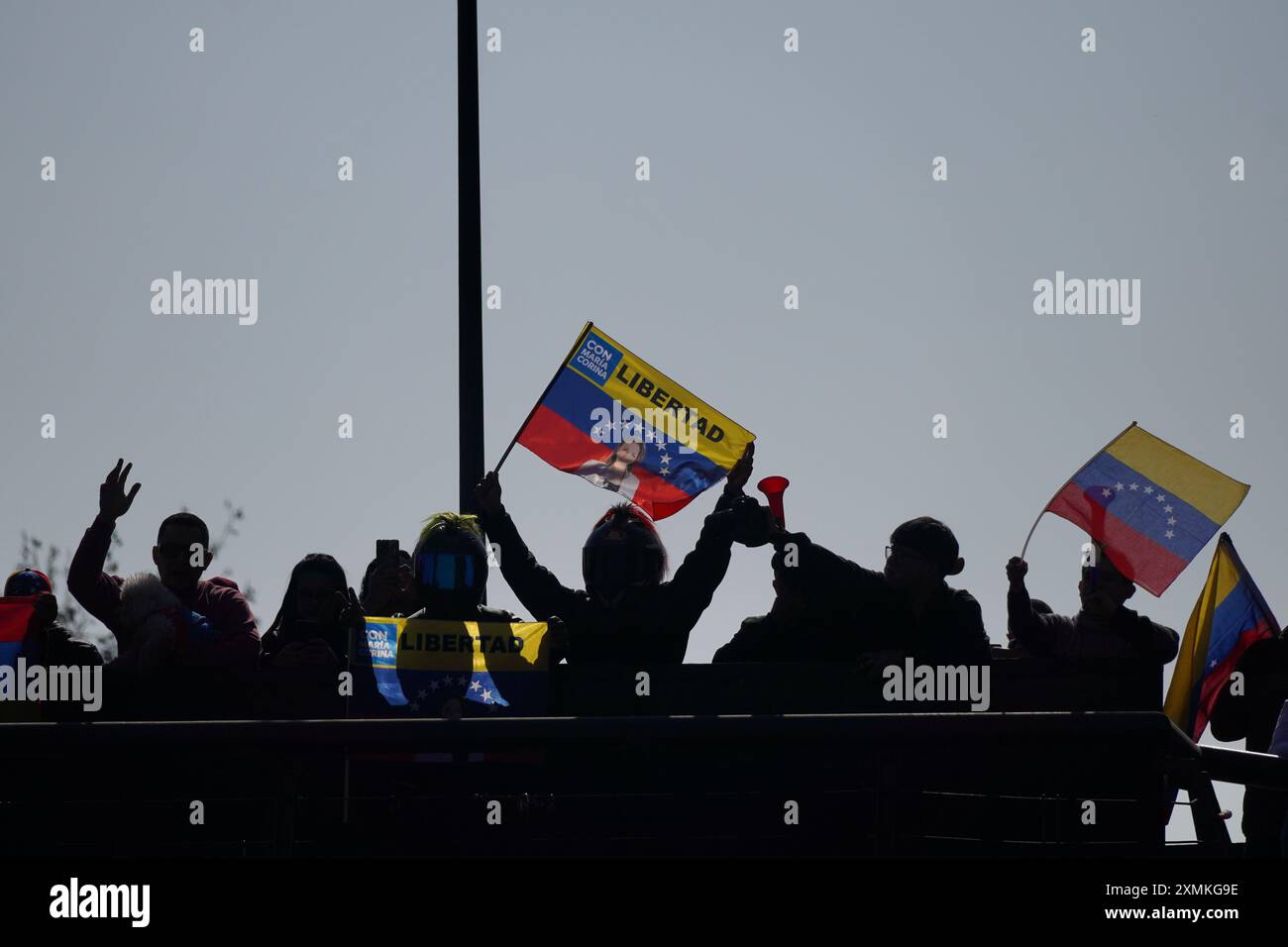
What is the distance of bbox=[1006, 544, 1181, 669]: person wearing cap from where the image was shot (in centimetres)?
695

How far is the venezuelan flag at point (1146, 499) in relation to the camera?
25.9ft

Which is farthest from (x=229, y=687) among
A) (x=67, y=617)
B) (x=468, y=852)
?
(x=67, y=617)

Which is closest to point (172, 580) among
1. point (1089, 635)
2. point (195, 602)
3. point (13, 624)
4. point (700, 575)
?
point (195, 602)

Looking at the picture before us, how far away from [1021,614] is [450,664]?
2.51 m

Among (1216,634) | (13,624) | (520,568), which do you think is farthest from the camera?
(1216,634)

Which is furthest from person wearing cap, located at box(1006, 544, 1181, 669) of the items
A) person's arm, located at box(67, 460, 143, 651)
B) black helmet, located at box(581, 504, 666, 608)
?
person's arm, located at box(67, 460, 143, 651)

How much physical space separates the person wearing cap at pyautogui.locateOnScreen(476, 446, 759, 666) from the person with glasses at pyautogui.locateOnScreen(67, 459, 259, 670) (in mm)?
1064

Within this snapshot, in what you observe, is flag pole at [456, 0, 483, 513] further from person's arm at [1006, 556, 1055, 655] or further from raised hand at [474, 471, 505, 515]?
person's arm at [1006, 556, 1055, 655]

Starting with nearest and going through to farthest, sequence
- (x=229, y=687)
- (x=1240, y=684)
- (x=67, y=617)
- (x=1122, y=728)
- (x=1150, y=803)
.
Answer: (x=1122, y=728)
(x=1150, y=803)
(x=229, y=687)
(x=1240, y=684)
(x=67, y=617)

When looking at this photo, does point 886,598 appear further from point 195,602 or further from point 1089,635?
point 195,602

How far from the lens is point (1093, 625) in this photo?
23.7 feet
